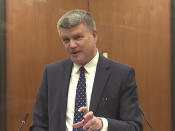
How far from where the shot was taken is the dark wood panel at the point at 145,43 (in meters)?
3.45

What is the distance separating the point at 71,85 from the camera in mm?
1661

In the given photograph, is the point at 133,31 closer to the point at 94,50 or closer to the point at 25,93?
the point at 25,93

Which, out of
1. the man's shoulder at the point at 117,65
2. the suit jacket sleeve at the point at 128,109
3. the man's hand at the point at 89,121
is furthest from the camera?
the man's shoulder at the point at 117,65

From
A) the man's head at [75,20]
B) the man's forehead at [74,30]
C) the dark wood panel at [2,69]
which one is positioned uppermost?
the man's head at [75,20]

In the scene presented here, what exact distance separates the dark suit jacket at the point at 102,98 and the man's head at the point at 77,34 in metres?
0.12

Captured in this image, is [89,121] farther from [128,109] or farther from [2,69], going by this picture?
[2,69]

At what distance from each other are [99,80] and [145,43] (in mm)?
2051

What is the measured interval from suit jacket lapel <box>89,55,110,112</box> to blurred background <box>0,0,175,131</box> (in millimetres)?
1954

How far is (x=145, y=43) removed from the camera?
11.5ft

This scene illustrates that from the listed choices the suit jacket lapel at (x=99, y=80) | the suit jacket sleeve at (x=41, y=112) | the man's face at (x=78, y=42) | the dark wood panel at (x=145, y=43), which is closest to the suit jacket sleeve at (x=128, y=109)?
the suit jacket lapel at (x=99, y=80)

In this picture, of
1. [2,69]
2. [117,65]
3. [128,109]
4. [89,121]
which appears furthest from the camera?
[2,69]

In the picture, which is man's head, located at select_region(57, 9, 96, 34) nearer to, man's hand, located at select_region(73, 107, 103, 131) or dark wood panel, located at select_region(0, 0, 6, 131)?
man's hand, located at select_region(73, 107, 103, 131)

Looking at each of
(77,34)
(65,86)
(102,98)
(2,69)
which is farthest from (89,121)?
(2,69)

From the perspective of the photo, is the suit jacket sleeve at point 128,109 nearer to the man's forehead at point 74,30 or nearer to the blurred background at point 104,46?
the man's forehead at point 74,30
